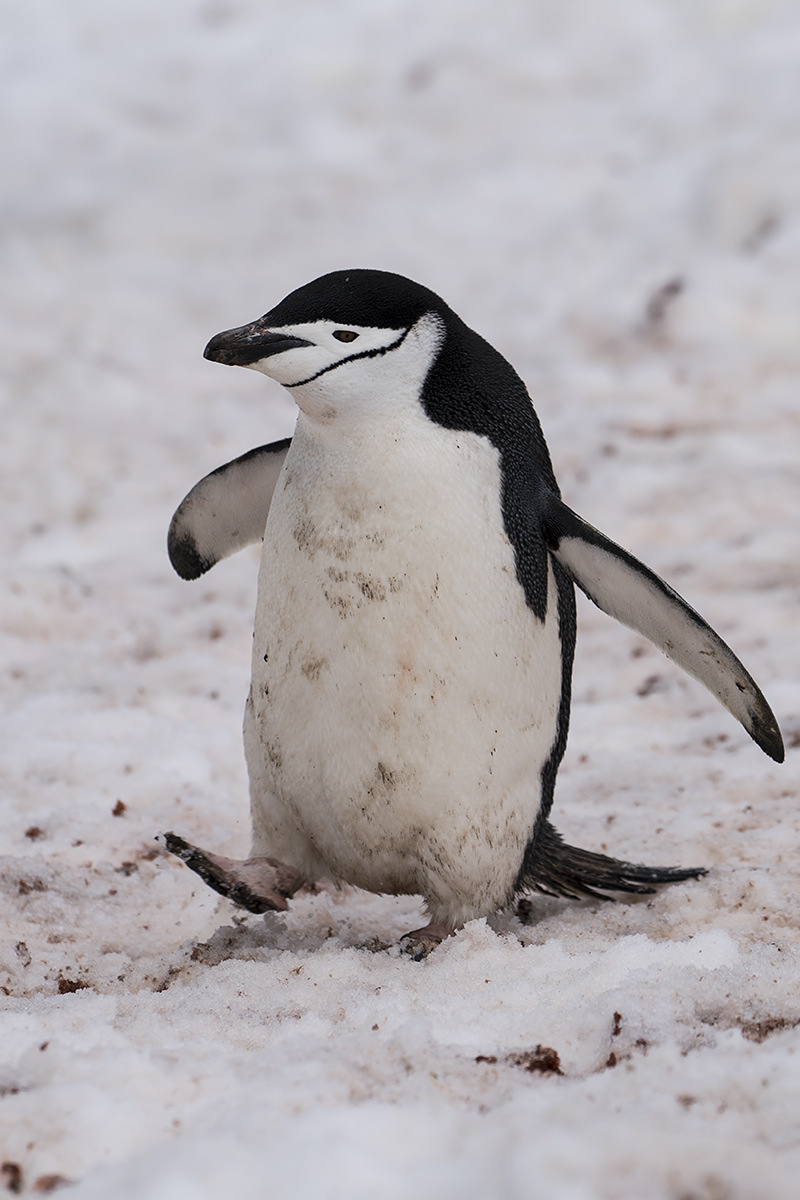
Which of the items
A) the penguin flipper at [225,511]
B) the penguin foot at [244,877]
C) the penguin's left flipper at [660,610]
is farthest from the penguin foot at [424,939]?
the penguin flipper at [225,511]

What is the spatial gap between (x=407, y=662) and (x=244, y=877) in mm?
427

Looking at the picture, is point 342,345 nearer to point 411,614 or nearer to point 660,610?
point 411,614

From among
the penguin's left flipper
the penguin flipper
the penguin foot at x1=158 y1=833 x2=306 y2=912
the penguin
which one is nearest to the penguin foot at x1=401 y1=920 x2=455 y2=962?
the penguin

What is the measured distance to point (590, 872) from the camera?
6.93ft

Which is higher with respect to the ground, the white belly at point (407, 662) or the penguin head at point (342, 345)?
the penguin head at point (342, 345)

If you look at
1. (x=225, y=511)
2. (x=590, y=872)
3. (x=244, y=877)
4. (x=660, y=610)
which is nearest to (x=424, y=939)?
(x=244, y=877)

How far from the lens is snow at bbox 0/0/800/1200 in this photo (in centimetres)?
121

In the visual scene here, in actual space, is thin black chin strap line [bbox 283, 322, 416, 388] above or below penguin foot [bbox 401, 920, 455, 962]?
above

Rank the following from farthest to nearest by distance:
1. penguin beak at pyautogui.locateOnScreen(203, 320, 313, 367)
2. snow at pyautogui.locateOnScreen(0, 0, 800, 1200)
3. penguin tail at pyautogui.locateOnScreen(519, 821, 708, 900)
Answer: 1. penguin tail at pyautogui.locateOnScreen(519, 821, 708, 900)
2. penguin beak at pyautogui.locateOnScreen(203, 320, 313, 367)
3. snow at pyautogui.locateOnScreen(0, 0, 800, 1200)

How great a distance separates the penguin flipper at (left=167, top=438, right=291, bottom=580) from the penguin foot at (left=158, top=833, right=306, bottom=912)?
1.93ft

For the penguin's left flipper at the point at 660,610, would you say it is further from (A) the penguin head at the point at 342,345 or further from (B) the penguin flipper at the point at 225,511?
(B) the penguin flipper at the point at 225,511

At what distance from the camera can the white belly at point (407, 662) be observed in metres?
1.79

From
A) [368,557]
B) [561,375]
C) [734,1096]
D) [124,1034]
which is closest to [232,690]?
[368,557]

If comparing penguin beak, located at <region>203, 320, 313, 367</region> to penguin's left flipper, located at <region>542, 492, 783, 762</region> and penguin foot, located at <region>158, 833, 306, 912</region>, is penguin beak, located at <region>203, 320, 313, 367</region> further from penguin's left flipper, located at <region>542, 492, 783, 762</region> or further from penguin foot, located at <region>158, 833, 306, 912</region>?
penguin foot, located at <region>158, 833, 306, 912</region>
